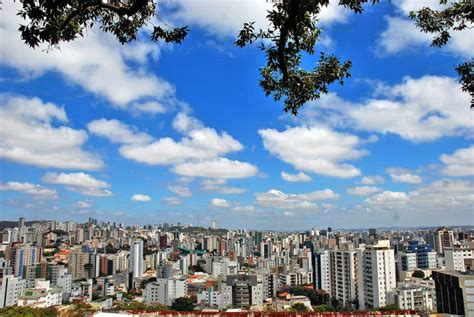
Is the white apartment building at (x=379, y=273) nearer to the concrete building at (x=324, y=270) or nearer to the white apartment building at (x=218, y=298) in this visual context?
the concrete building at (x=324, y=270)

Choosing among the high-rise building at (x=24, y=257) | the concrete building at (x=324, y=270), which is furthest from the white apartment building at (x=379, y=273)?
the high-rise building at (x=24, y=257)

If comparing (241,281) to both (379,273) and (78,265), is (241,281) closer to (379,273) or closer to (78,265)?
(379,273)

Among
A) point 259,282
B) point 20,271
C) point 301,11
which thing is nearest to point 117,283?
point 20,271

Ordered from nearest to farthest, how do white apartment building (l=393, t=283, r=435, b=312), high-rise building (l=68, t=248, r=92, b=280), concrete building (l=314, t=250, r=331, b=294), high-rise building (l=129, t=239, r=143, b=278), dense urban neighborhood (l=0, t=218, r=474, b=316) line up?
white apartment building (l=393, t=283, r=435, b=312)
dense urban neighborhood (l=0, t=218, r=474, b=316)
concrete building (l=314, t=250, r=331, b=294)
high-rise building (l=68, t=248, r=92, b=280)
high-rise building (l=129, t=239, r=143, b=278)

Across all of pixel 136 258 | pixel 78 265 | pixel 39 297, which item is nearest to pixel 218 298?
pixel 39 297

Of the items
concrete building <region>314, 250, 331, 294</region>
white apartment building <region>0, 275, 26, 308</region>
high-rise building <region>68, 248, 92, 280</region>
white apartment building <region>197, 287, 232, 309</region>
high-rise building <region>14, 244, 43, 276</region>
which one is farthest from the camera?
high-rise building <region>68, 248, 92, 280</region>

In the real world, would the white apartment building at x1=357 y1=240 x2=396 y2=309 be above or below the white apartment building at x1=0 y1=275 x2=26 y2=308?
above

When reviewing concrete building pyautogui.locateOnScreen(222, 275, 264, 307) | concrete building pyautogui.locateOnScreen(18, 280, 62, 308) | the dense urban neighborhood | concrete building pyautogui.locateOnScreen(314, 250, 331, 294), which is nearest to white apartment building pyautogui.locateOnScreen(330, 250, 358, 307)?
the dense urban neighborhood

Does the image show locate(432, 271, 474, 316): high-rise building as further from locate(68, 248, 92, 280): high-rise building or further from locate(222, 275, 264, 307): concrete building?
locate(68, 248, 92, 280): high-rise building
